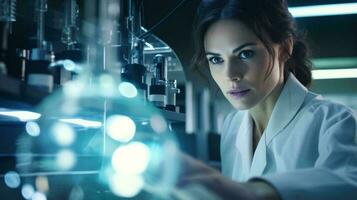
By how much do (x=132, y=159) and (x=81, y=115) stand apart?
0.39 m

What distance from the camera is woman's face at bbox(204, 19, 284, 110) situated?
26.2 inches

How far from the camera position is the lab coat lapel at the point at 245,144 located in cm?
Answer: 79

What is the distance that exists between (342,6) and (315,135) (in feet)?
5.96

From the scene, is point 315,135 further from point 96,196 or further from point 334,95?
point 334,95

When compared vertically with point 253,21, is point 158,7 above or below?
above

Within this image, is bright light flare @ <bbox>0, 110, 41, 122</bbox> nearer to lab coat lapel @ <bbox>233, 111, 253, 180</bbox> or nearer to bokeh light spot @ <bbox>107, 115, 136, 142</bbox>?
bokeh light spot @ <bbox>107, 115, 136, 142</bbox>

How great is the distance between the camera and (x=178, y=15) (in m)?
1.78

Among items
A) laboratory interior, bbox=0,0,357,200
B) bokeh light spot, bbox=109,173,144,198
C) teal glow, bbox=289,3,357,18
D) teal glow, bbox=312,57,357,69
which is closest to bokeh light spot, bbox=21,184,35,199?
laboratory interior, bbox=0,0,357,200

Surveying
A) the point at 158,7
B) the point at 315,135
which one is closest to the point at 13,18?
the point at 315,135

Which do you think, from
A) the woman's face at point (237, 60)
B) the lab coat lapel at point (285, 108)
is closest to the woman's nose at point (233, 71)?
the woman's face at point (237, 60)

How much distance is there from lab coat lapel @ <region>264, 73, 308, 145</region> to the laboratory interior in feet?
0.23

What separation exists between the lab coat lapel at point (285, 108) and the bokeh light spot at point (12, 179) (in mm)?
451

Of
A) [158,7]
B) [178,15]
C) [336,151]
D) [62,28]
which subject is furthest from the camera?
[178,15]

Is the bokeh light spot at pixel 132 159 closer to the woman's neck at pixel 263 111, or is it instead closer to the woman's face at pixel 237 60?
the woman's face at pixel 237 60
